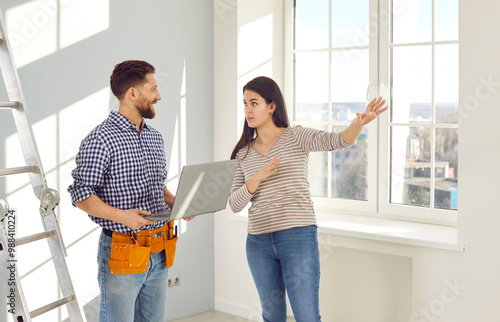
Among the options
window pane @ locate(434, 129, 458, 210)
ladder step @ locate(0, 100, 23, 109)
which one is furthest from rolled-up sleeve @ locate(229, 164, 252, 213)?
window pane @ locate(434, 129, 458, 210)

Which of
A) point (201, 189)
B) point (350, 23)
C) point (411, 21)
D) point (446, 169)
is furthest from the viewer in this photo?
point (350, 23)

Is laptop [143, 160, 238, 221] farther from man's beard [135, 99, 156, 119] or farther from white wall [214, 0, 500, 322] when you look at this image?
white wall [214, 0, 500, 322]

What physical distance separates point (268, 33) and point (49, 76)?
5.22 feet

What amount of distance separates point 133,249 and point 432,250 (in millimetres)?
1660

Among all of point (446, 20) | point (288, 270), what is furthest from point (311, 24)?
point (288, 270)

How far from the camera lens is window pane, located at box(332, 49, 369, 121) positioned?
388cm

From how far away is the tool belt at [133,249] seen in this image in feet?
7.55

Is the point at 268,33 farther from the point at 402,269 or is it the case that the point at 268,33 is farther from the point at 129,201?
the point at 129,201

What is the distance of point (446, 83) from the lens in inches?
138

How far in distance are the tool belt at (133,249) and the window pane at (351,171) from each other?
6.05ft

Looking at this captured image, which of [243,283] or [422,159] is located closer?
[422,159]

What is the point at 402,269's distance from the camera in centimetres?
342

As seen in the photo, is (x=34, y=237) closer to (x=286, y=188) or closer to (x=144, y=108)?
(x=144, y=108)

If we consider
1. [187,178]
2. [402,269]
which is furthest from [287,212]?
[402,269]
